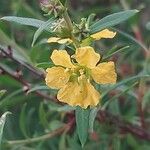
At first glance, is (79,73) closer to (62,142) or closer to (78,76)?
(78,76)

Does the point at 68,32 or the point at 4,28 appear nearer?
the point at 68,32

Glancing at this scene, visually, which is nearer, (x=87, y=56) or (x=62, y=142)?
(x=87, y=56)

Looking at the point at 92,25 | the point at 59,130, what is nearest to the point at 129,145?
the point at 59,130

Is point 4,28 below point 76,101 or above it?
above

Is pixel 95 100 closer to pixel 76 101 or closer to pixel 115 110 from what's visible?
pixel 76 101

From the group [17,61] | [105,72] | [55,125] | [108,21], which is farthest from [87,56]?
[55,125]

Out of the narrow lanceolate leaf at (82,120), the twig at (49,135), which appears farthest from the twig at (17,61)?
the narrow lanceolate leaf at (82,120)

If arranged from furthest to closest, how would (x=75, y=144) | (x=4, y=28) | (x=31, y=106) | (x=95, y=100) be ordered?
(x=31, y=106) → (x=75, y=144) → (x=4, y=28) → (x=95, y=100)
